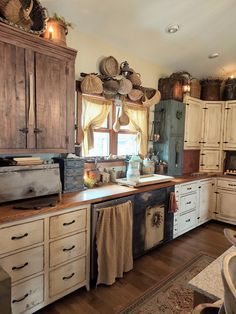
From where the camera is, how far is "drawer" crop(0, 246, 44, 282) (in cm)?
169

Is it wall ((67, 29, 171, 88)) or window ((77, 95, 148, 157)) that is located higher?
wall ((67, 29, 171, 88))

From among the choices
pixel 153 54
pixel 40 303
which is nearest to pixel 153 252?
pixel 40 303

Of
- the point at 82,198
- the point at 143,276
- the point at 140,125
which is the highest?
the point at 140,125

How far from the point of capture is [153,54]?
136 inches

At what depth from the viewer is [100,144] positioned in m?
3.18

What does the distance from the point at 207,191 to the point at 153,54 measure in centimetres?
246

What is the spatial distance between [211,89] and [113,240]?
11.2 ft

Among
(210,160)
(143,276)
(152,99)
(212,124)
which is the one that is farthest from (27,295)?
(212,124)

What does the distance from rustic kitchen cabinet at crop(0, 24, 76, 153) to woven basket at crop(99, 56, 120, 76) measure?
686mm

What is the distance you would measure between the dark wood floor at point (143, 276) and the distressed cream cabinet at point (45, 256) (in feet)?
0.38

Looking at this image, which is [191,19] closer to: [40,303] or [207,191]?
[207,191]

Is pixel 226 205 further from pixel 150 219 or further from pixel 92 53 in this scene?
pixel 92 53

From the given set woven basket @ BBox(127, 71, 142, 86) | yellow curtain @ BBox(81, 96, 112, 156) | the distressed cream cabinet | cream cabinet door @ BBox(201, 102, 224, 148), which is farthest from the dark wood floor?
woven basket @ BBox(127, 71, 142, 86)

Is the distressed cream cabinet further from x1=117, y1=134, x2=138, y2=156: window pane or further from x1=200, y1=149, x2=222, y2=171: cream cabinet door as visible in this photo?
x1=200, y1=149, x2=222, y2=171: cream cabinet door
